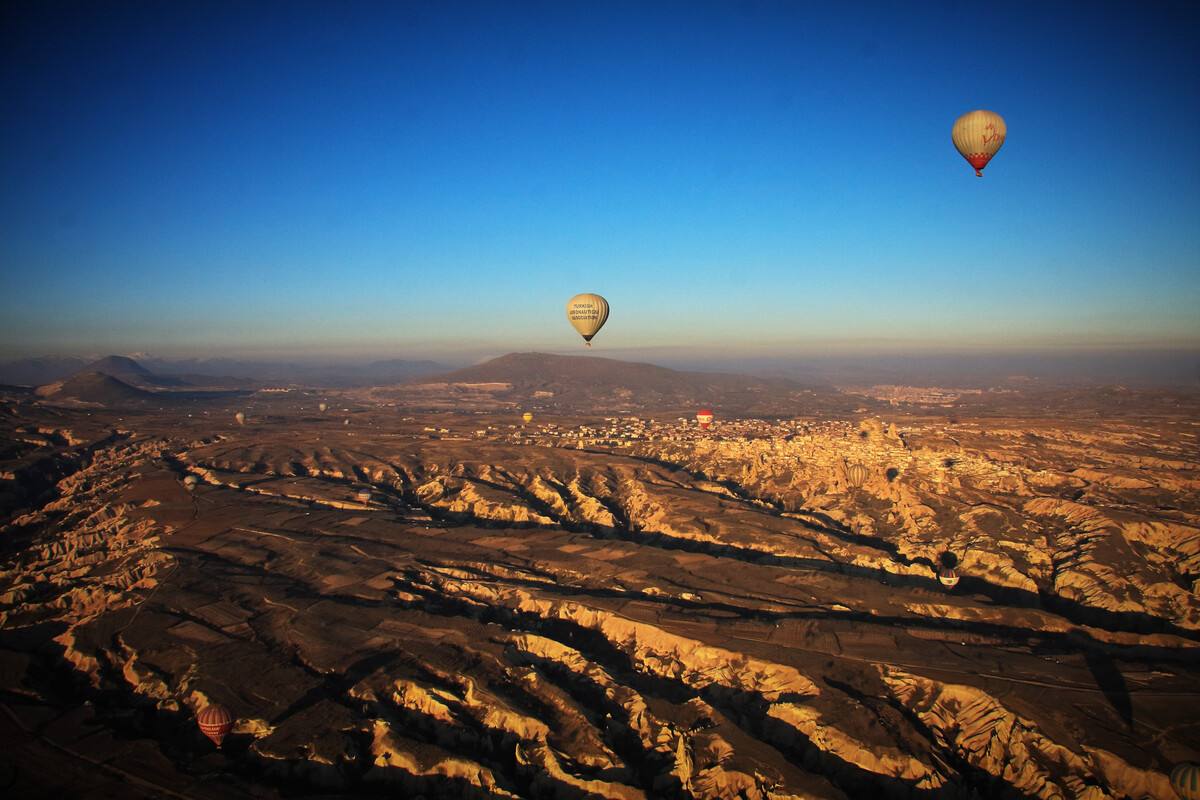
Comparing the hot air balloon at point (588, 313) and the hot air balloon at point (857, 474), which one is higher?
the hot air balloon at point (588, 313)

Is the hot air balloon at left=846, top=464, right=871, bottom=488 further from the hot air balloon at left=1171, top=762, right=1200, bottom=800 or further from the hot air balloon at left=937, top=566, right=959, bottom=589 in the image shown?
the hot air balloon at left=1171, top=762, right=1200, bottom=800

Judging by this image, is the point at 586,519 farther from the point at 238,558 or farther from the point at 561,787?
the point at 561,787

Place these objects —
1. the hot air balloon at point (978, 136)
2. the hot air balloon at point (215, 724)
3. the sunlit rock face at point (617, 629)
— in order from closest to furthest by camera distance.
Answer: the sunlit rock face at point (617, 629) < the hot air balloon at point (215, 724) < the hot air balloon at point (978, 136)

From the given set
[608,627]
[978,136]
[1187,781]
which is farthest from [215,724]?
[978,136]

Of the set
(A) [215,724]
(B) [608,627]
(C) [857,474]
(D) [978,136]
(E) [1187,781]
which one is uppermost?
(D) [978,136]

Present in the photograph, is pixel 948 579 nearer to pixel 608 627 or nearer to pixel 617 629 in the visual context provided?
pixel 617 629

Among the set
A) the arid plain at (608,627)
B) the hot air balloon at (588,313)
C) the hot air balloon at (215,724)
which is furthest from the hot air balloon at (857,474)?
the hot air balloon at (215,724)

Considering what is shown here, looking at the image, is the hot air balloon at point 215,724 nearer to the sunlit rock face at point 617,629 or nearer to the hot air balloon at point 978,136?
the sunlit rock face at point 617,629
